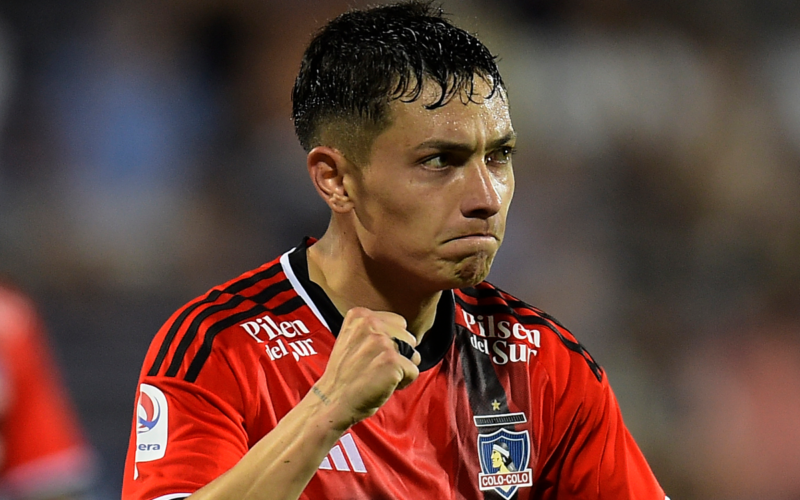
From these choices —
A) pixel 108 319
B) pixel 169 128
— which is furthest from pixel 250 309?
pixel 169 128

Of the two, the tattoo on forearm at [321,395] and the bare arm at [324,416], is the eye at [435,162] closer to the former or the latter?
the bare arm at [324,416]

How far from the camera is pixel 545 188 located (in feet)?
19.2

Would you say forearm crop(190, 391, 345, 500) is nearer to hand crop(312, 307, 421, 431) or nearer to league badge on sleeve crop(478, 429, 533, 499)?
hand crop(312, 307, 421, 431)

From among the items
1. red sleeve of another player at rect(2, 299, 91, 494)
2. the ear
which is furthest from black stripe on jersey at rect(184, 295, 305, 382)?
red sleeve of another player at rect(2, 299, 91, 494)

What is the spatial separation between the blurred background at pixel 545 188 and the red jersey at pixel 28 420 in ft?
3.43

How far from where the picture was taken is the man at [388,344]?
79.2 inches

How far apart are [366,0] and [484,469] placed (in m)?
3.72

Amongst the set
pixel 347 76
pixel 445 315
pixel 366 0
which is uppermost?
pixel 366 0

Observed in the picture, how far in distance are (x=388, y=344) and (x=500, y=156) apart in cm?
57

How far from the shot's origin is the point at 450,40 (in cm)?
234

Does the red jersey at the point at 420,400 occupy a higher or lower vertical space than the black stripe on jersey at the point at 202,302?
lower

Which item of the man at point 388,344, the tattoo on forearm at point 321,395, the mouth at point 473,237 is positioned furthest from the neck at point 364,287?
the tattoo on forearm at point 321,395

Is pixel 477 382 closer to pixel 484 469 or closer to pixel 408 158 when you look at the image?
pixel 484 469

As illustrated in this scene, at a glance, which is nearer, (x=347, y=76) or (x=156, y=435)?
(x=156, y=435)
